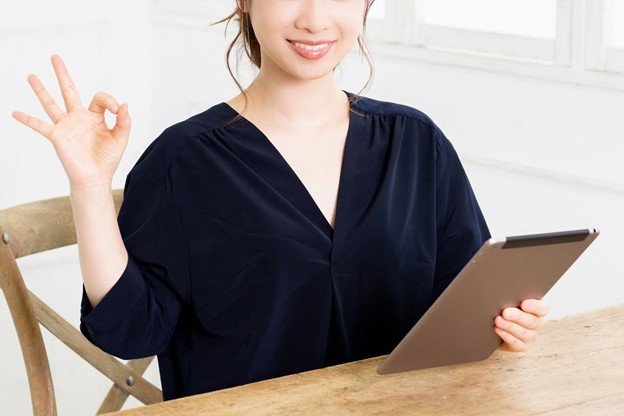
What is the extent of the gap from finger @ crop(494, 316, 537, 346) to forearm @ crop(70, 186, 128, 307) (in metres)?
0.54

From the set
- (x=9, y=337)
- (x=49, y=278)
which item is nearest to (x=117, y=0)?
(x=49, y=278)

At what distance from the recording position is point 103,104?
142 cm

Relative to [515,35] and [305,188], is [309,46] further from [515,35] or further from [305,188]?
[515,35]

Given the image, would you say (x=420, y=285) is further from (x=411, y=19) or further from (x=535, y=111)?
(x=411, y=19)

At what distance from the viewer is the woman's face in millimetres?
1590

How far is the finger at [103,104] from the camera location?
1.40 metres

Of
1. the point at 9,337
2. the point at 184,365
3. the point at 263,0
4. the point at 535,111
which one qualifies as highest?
the point at 263,0

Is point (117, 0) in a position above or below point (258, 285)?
above

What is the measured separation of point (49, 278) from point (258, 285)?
81.9 inches

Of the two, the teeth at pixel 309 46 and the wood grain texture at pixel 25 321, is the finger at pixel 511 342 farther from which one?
the wood grain texture at pixel 25 321

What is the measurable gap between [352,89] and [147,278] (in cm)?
176

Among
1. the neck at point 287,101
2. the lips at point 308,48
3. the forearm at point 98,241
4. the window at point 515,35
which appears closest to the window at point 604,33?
the window at point 515,35

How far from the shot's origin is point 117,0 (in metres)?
3.82

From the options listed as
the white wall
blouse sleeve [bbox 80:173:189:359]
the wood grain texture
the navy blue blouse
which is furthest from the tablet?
the white wall
